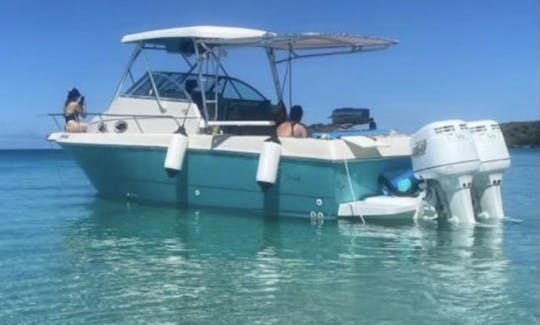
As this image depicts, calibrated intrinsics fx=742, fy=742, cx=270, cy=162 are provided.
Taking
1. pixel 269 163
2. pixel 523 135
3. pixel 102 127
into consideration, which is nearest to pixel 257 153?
pixel 269 163

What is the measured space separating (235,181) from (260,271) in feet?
15.4

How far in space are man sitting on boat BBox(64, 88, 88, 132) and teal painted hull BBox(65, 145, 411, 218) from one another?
64cm

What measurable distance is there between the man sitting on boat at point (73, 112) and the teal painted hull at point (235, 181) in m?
0.64

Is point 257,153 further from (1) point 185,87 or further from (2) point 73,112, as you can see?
(2) point 73,112

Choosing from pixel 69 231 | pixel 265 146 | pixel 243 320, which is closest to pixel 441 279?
pixel 243 320

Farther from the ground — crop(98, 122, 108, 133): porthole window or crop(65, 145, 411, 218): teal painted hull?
crop(98, 122, 108, 133): porthole window

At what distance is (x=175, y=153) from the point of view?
42.6 ft

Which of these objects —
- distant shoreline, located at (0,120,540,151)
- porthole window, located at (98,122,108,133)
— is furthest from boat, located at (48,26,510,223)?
distant shoreline, located at (0,120,540,151)

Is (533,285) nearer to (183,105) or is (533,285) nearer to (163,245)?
(163,245)

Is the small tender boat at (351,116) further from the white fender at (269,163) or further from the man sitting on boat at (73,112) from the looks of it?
the man sitting on boat at (73,112)

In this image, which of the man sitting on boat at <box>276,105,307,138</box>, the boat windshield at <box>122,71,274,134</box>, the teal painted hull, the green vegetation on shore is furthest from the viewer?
the green vegetation on shore

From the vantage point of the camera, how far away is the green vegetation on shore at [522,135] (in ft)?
305

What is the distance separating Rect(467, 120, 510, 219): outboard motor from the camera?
38.2 ft

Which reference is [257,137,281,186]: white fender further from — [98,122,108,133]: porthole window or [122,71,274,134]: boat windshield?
[98,122,108,133]: porthole window
